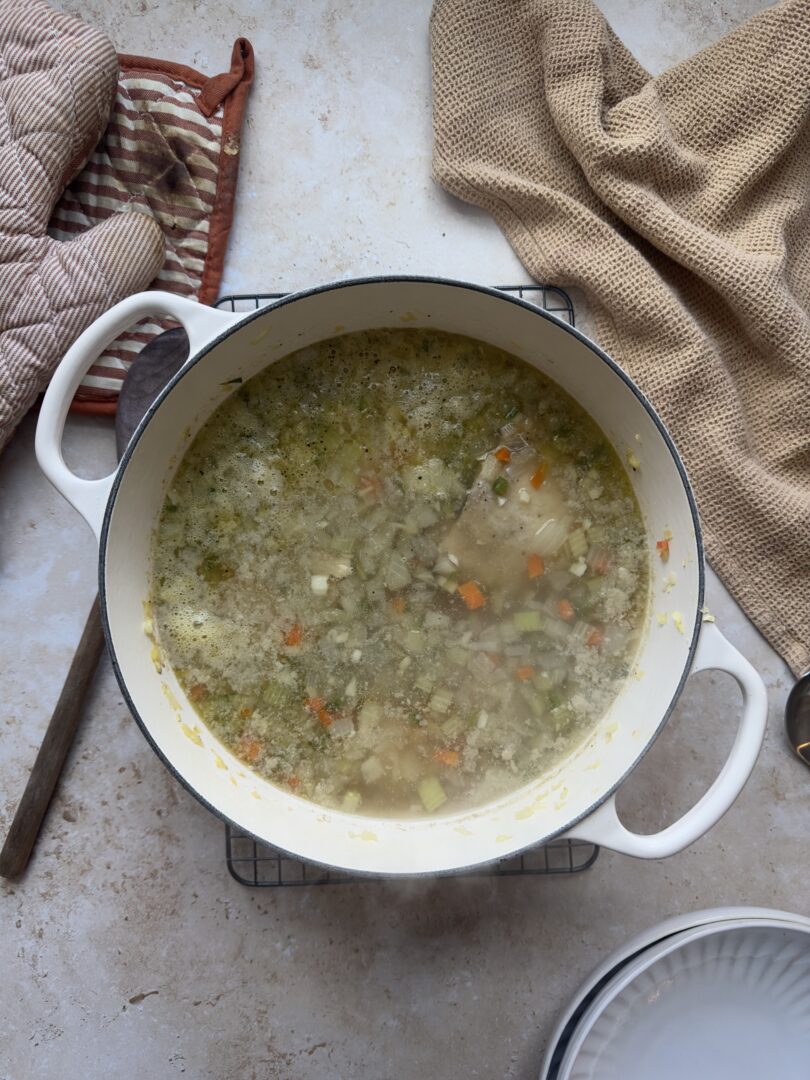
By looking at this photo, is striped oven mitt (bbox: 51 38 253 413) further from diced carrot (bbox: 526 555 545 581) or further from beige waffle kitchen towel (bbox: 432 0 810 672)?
diced carrot (bbox: 526 555 545 581)

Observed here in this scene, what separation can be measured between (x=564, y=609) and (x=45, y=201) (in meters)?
1.13

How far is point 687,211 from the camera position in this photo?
153cm

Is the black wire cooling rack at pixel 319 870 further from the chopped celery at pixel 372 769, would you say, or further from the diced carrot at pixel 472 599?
the diced carrot at pixel 472 599

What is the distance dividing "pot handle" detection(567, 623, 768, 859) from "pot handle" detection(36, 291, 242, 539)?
0.84 metres

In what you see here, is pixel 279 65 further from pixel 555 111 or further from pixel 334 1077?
pixel 334 1077

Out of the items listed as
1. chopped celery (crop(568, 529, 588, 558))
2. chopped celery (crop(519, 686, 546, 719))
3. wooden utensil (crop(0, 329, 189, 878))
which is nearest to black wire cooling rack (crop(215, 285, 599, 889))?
wooden utensil (crop(0, 329, 189, 878))

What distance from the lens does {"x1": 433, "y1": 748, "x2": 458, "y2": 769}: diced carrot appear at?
143 cm

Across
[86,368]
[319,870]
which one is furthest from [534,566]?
[86,368]

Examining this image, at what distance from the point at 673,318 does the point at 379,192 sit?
59 cm

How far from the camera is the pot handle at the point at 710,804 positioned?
1202 millimetres

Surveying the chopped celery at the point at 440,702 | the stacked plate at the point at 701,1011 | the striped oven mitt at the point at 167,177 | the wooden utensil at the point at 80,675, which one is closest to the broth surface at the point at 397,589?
the chopped celery at the point at 440,702

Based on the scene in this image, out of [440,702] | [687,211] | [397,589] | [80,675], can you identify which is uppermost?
[687,211]

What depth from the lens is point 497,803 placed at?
56.4 inches

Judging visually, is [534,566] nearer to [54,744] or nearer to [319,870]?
[319,870]
